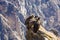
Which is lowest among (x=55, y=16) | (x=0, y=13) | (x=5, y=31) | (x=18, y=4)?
(x=5, y=31)

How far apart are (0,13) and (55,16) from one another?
48.8m

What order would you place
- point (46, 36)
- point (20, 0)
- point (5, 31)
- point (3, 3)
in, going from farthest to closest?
point (20, 0), point (3, 3), point (5, 31), point (46, 36)

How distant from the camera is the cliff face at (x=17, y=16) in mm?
137500

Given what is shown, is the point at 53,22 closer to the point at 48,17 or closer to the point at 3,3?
the point at 48,17

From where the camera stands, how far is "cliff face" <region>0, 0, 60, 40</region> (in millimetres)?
137500

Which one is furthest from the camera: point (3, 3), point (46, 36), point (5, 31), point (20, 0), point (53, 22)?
point (53, 22)

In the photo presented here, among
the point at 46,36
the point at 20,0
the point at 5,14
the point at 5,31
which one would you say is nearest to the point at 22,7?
the point at 20,0

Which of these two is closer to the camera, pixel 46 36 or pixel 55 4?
pixel 46 36

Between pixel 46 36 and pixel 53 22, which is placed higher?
pixel 53 22

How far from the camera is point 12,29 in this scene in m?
143

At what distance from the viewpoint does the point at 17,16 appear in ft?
490

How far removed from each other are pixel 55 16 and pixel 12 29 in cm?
4693

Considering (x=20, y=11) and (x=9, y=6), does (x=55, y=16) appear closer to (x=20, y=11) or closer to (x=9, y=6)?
(x=20, y=11)

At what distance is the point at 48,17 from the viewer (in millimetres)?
182250
